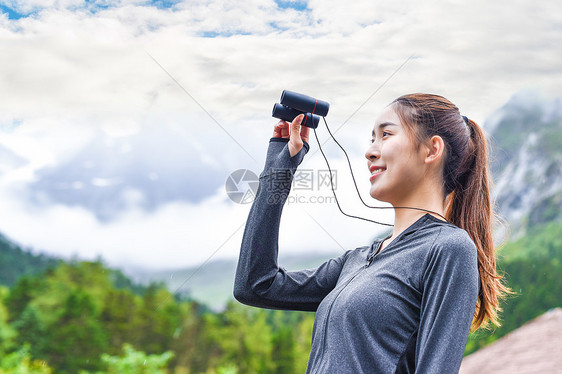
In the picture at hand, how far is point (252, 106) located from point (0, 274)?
465 centimetres

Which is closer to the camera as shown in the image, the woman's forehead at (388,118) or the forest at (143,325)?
the woman's forehead at (388,118)

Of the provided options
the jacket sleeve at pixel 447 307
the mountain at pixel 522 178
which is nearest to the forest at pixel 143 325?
the mountain at pixel 522 178

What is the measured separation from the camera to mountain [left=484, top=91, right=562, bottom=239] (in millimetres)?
9883

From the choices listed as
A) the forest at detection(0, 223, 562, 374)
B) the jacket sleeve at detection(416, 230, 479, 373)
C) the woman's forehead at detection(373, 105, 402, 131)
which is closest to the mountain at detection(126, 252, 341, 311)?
the forest at detection(0, 223, 562, 374)

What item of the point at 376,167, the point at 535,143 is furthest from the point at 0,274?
the point at 535,143

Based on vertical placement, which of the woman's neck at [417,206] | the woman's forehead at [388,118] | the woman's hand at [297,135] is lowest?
the woman's neck at [417,206]

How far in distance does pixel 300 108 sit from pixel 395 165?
242mm

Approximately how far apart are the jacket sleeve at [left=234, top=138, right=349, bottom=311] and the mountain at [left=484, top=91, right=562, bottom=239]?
359 inches

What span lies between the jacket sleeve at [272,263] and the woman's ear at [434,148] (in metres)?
0.24

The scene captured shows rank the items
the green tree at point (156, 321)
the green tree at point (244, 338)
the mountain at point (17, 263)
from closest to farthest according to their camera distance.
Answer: the green tree at point (244, 338) → the green tree at point (156, 321) → the mountain at point (17, 263)

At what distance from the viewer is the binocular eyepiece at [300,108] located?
107 cm

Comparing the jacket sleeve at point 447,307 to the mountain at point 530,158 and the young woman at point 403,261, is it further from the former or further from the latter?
the mountain at point 530,158

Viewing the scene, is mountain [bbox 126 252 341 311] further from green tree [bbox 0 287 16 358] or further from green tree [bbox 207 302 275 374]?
green tree [bbox 0 287 16 358]

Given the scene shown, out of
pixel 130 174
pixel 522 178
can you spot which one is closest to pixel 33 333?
pixel 130 174
